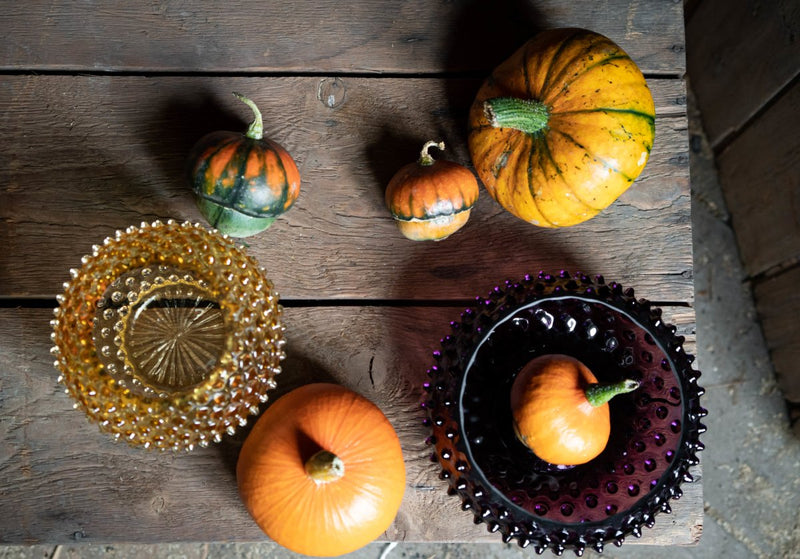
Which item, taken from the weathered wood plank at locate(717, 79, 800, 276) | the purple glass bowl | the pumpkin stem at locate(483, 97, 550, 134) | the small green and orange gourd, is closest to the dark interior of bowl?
the purple glass bowl

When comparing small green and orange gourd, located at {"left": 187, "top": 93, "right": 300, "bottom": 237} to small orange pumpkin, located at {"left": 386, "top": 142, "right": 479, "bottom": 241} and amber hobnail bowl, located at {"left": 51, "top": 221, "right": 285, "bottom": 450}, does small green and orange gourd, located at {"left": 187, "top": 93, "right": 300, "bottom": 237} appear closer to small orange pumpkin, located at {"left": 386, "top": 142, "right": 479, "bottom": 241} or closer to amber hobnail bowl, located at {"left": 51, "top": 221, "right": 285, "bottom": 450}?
amber hobnail bowl, located at {"left": 51, "top": 221, "right": 285, "bottom": 450}

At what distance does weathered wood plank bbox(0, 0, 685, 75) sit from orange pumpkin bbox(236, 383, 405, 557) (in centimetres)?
60

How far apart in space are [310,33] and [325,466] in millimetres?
736

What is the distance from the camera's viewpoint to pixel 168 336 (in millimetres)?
1059

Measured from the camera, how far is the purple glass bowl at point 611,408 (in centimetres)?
90

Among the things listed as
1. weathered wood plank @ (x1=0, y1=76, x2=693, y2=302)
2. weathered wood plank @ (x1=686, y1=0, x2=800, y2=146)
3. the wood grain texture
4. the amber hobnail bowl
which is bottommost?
the wood grain texture

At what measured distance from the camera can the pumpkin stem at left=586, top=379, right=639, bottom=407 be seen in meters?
0.79

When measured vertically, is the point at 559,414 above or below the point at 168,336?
above

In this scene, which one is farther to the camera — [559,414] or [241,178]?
[241,178]

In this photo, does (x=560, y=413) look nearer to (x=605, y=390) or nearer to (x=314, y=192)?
(x=605, y=390)

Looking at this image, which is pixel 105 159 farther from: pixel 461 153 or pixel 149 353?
pixel 461 153

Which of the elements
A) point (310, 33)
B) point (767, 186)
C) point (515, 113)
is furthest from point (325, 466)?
point (767, 186)

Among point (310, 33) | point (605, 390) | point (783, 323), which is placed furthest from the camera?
point (783, 323)

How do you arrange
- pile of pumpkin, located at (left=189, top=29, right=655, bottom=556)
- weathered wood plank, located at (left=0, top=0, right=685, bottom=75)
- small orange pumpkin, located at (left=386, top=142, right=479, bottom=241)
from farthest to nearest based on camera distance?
weathered wood plank, located at (left=0, top=0, right=685, bottom=75) → small orange pumpkin, located at (left=386, top=142, right=479, bottom=241) → pile of pumpkin, located at (left=189, top=29, right=655, bottom=556)
